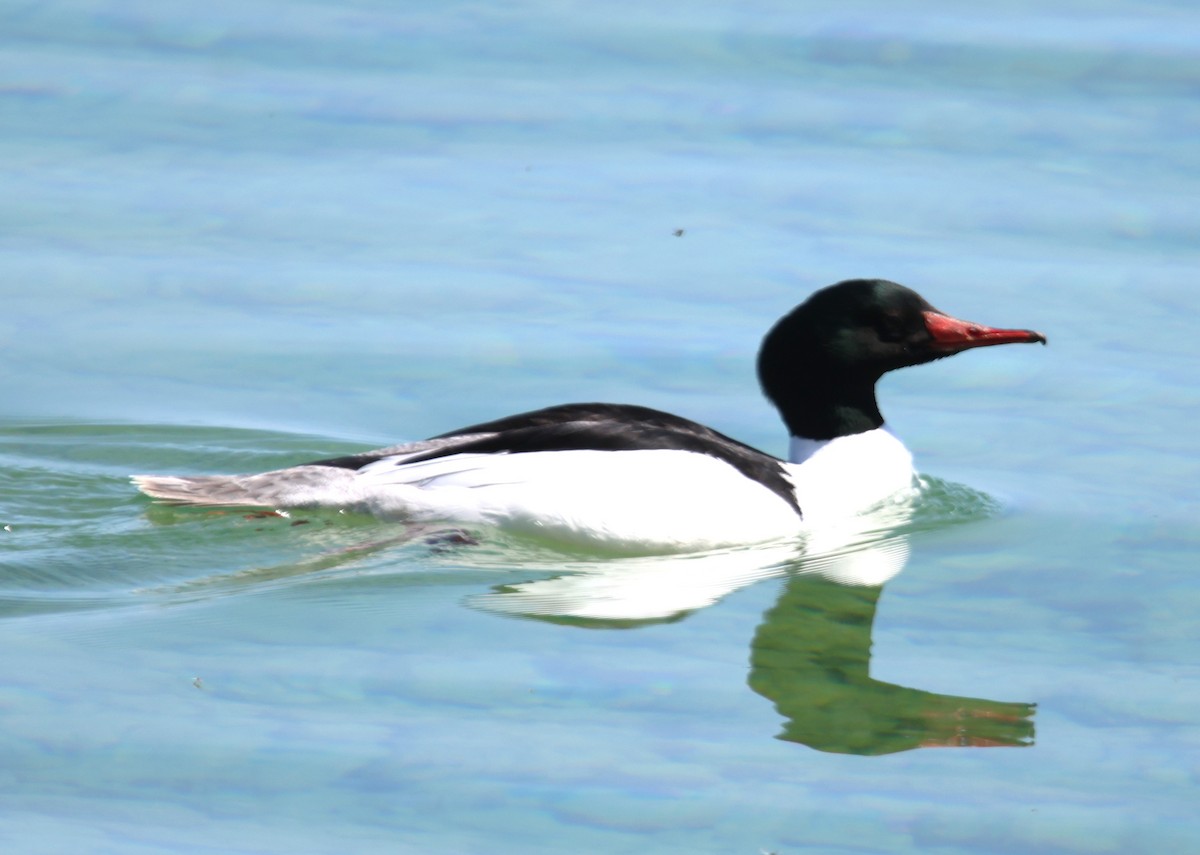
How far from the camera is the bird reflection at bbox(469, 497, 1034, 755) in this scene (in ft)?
19.9

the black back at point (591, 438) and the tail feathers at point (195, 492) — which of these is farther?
the tail feathers at point (195, 492)

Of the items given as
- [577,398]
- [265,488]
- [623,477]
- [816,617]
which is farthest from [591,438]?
[577,398]

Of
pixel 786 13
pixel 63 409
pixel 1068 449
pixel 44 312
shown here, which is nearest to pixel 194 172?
pixel 44 312

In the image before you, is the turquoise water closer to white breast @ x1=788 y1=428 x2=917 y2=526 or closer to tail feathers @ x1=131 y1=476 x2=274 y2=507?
tail feathers @ x1=131 y1=476 x2=274 y2=507

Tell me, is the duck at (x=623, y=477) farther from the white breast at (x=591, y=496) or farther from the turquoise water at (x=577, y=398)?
the turquoise water at (x=577, y=398)

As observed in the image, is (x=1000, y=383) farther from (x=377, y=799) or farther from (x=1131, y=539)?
(x=377, y=799)

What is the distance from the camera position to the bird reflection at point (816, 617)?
19.9 feet

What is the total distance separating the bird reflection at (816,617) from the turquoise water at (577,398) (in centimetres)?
2

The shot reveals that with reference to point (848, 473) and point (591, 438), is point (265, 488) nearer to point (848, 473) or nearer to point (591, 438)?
point (591, 438)

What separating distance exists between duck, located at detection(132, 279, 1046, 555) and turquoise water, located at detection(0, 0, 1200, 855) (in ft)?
0.47

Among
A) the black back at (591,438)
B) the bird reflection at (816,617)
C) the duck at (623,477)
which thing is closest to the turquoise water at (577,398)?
the bird reflection at (816,617)

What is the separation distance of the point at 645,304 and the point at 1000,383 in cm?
182

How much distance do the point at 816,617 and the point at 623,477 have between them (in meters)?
0.97

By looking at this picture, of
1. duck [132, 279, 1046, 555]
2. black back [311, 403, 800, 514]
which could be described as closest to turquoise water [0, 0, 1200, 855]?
duck [132, 279, 1046, 555]
